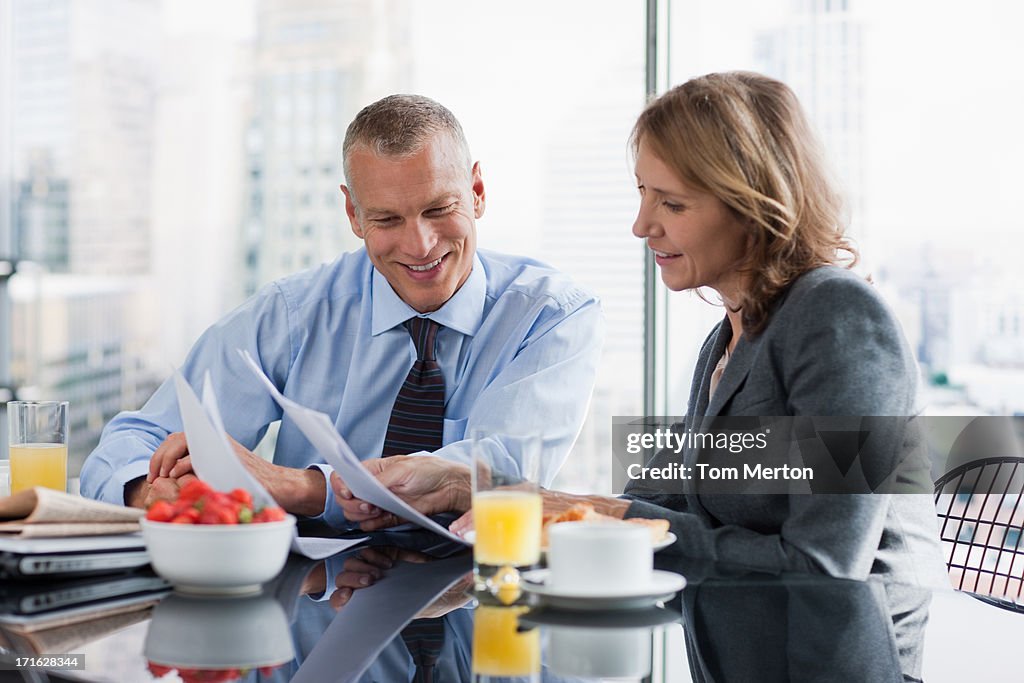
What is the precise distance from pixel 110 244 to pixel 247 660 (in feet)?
11.3

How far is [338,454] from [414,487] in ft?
1.15

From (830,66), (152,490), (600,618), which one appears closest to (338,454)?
(600,618)

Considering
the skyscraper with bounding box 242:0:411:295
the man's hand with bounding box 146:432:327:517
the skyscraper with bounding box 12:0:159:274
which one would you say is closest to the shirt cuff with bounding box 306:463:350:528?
the man's hand with bounding box 146:432:327:517

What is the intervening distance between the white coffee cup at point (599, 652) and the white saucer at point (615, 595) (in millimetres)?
47

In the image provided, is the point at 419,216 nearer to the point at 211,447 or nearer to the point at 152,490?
the point at 152,490

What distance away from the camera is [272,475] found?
1.75m

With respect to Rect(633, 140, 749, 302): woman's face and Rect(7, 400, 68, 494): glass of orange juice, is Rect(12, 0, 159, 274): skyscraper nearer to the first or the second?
Rect(7, 400, 68, 494): glass of orange juice

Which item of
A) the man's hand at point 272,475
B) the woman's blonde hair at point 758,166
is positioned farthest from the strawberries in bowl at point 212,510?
the woman's blonde hair at point 758,166

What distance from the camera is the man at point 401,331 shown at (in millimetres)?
2066

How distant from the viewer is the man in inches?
81.4

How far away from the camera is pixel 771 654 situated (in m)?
1.03

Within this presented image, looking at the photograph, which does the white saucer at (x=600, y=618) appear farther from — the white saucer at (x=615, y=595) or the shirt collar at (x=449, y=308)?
the shirt collar at (x=449, y=308)

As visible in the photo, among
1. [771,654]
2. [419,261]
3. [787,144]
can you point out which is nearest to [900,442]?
[787,144]

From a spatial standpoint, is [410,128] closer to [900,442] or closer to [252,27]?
[900,442]
